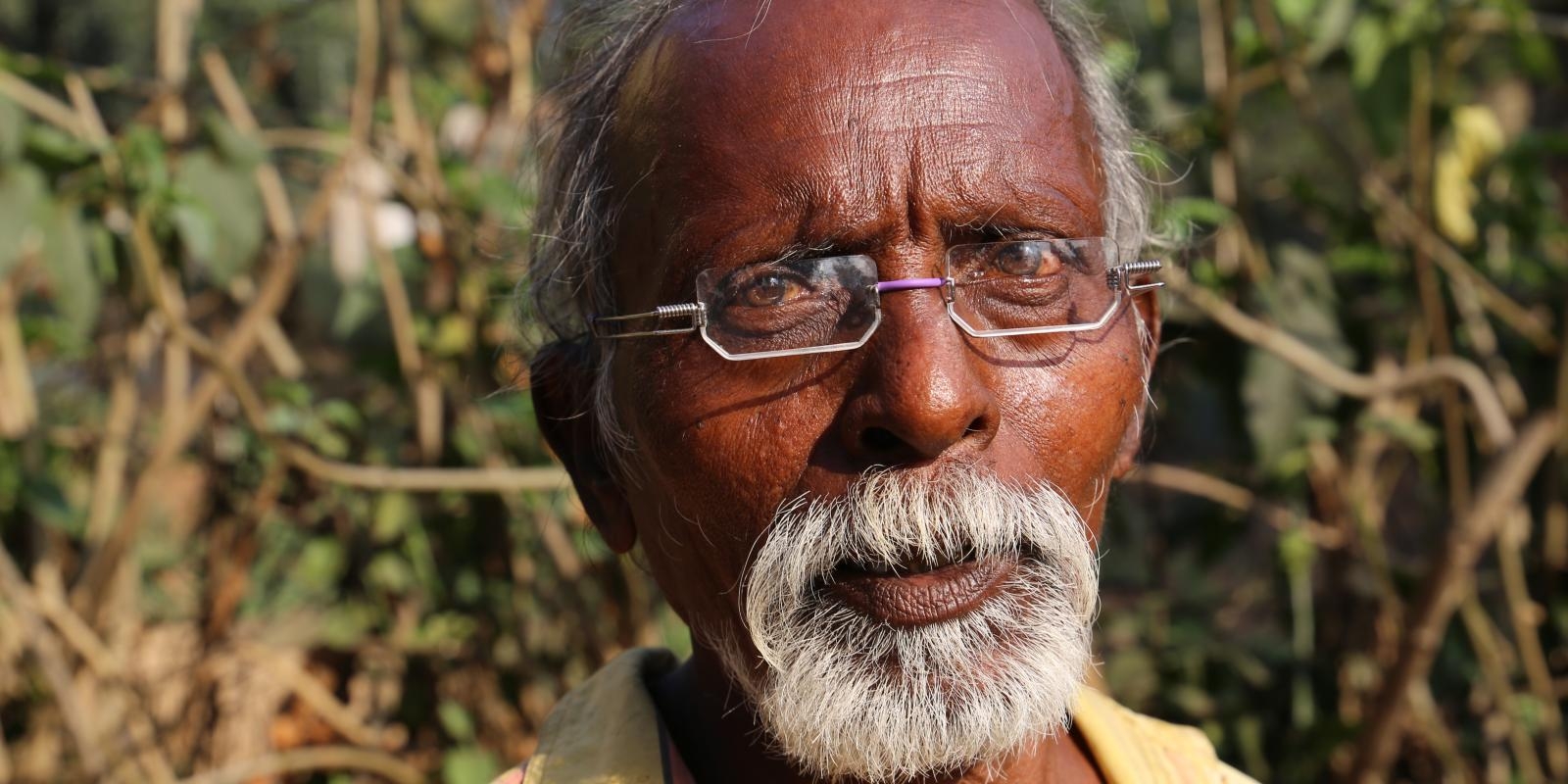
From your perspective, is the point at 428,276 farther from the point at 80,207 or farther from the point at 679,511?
the point at 679,511

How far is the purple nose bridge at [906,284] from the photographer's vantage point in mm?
1409

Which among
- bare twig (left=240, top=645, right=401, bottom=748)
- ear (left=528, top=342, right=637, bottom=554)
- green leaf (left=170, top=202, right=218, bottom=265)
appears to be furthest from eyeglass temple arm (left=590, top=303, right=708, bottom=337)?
bare twig (left=240, top=645, right=401, bottom=748)

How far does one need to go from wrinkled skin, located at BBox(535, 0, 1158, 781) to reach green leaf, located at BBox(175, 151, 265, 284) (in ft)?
5.34

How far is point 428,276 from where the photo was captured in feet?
11.9

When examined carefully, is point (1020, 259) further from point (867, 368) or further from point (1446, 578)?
point (1446, 578)

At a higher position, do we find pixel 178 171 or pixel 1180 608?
pixel 178 171

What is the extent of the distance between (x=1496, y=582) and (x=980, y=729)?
296cm

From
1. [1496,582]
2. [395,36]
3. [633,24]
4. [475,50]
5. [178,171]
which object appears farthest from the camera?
[475,50]

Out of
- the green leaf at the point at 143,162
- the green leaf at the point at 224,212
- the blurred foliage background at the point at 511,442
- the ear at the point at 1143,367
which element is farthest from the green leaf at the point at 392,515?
the ear at the point at 1143,367

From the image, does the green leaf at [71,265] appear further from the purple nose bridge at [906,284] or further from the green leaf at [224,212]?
the purple nose bridge at [906,284]

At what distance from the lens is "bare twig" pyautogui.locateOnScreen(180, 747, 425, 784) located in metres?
3.34

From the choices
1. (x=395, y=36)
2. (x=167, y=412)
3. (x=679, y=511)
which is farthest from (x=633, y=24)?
(x=167, y=412)

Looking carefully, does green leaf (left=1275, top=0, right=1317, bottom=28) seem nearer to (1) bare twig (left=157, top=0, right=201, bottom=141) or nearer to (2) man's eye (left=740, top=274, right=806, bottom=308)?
(2) man's eye (left=740, top=274, right=806, bottom=308)

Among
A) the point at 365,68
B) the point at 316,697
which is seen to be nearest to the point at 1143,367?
the point at 365,68
